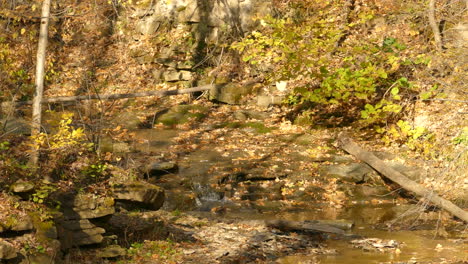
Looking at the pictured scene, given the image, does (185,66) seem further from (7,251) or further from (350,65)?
(7,251)

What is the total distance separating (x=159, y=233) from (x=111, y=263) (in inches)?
60.5

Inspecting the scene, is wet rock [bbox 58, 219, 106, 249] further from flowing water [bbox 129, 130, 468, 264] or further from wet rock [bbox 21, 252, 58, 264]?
flowing water [bbox 129, 130, 468, 264]

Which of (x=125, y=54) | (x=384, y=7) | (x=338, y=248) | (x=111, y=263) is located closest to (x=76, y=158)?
(x=111, y=263)

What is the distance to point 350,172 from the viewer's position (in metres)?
13.3

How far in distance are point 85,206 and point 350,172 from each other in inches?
284

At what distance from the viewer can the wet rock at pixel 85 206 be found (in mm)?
8094

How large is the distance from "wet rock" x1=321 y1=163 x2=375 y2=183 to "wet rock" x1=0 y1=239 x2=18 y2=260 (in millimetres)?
8425

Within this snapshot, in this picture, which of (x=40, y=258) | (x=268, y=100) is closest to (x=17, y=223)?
(x=40, y=258)

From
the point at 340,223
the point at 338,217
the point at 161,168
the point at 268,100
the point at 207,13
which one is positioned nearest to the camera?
the point at 340,223

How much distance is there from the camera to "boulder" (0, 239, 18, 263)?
6.41m

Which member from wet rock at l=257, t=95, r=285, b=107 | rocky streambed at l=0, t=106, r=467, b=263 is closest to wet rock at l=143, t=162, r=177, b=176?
rocky streambed at l=0, t=106, r=467, b=263

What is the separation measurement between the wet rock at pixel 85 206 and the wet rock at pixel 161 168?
5258 mm

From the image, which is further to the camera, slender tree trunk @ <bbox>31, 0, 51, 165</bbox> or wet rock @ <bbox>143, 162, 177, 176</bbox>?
wet rock @ <bbox>143, 162, 177, 176</bbox>

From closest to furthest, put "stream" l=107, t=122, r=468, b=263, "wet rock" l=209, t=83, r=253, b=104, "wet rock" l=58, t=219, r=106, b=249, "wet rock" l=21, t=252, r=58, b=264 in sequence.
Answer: "wet rock" l=21, t=252, r=58, b=264 < "wet rock" l=58, t=219, r=106, b=249 < "stream" l=107, t=122, r=468, b=263 < "wet rock" l=209, t=83, r=253, b=104
